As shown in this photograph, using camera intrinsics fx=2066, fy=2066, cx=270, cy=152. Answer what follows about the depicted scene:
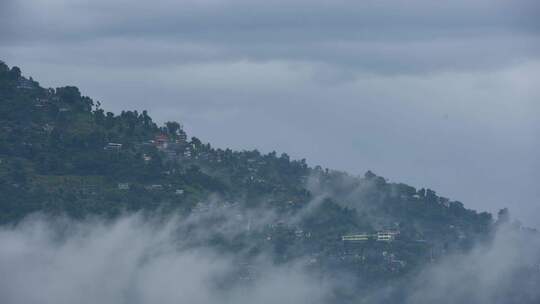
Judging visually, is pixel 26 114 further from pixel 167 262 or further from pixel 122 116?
pixel 167 262

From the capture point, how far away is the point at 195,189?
4126 inches

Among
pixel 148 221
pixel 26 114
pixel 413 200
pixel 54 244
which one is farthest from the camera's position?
pixel 413 200

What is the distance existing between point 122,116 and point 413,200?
57.2 feet

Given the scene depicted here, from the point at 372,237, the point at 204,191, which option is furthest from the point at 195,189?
the point at 372,237

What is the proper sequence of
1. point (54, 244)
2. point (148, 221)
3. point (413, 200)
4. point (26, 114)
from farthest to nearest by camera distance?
point (413, 200) < point (26, 114) < point (148, 221) < point (54, 244)

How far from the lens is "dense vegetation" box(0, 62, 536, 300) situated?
100 meters

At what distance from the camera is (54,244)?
92.6m

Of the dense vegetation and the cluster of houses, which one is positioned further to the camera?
the cluster of houses

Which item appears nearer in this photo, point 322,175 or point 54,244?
point 54,244

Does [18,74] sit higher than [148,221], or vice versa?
[18,74]

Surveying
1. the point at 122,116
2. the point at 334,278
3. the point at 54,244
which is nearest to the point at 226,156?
the point at 122,116

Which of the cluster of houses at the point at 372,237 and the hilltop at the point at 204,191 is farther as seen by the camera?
the cluster of houses at the point at 372,237

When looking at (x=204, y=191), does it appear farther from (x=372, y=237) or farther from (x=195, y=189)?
(x=372, y=237)

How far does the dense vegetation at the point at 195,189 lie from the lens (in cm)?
10006
